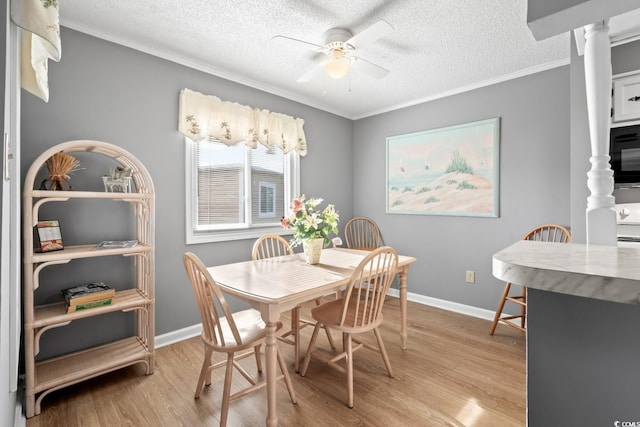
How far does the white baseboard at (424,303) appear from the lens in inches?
104

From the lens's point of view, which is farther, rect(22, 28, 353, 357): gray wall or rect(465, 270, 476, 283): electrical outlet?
rect(465, 270, 476, 283): electrical outlet

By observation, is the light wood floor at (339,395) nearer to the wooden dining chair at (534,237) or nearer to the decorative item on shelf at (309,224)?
the wooden dining chair at (534,237)

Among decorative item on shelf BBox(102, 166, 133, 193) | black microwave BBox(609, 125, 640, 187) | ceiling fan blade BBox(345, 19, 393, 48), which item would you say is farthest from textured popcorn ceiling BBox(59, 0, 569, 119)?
decorative item on shelf BBox(102, 166, 133, 193)

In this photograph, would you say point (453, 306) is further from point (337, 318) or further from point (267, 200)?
point (267, 200)

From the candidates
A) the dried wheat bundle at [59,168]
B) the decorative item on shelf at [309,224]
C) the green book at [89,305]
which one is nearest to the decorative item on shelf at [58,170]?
the dried wheat bundle at [59,168]

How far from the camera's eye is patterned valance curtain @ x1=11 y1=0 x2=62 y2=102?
1.17 metres

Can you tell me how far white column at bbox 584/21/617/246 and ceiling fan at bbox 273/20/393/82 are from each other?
4.24ft

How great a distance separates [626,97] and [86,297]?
3.73 m

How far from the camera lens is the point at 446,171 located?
3.48 m

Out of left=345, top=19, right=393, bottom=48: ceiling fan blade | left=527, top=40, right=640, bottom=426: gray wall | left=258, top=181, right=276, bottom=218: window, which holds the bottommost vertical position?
left=527, top=40, right=640, bottom=426: gray wall

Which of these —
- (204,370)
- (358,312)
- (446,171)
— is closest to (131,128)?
(204,370)

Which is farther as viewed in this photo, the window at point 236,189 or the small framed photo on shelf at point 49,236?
the window at point 236,189

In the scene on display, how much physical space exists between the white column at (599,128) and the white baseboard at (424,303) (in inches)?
108

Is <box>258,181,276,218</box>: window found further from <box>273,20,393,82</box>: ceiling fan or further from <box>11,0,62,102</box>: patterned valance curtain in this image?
<box>11,0,62,102</box>: patterned valance curtain
